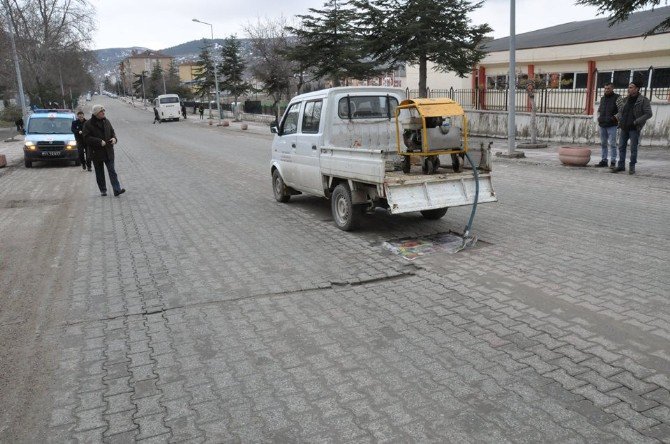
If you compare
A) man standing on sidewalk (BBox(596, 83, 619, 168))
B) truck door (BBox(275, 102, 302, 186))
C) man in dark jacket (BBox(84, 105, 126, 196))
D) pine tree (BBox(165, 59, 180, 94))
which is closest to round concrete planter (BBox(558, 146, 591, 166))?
man standing on sidewalk (BBox(596, 83, 619, 168))

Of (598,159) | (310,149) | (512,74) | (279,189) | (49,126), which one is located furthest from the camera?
(49,126)

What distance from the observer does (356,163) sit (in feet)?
24.2

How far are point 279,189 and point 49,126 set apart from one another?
42.2ft

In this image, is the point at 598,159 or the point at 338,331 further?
the point at 598,159

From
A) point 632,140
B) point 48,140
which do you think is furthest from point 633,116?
point 48,140

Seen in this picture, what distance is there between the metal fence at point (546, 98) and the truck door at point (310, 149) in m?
6.34

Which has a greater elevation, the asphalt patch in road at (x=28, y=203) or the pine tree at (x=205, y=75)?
the pine tree at (x=205, y=75)

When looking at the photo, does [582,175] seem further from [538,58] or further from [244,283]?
[538,58]

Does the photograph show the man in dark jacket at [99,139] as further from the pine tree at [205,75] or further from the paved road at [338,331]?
the pine tree at [205,75]

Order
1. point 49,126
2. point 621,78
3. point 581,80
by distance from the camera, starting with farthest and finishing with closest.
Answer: point 581,80, point 621,78, point 49,126

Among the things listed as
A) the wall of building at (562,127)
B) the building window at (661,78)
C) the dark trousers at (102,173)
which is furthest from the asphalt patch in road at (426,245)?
the building window at (661,78)

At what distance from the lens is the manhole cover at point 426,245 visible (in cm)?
675

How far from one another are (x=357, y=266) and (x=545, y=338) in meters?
2.53

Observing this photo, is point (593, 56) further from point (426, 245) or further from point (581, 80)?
point (426, 245)
